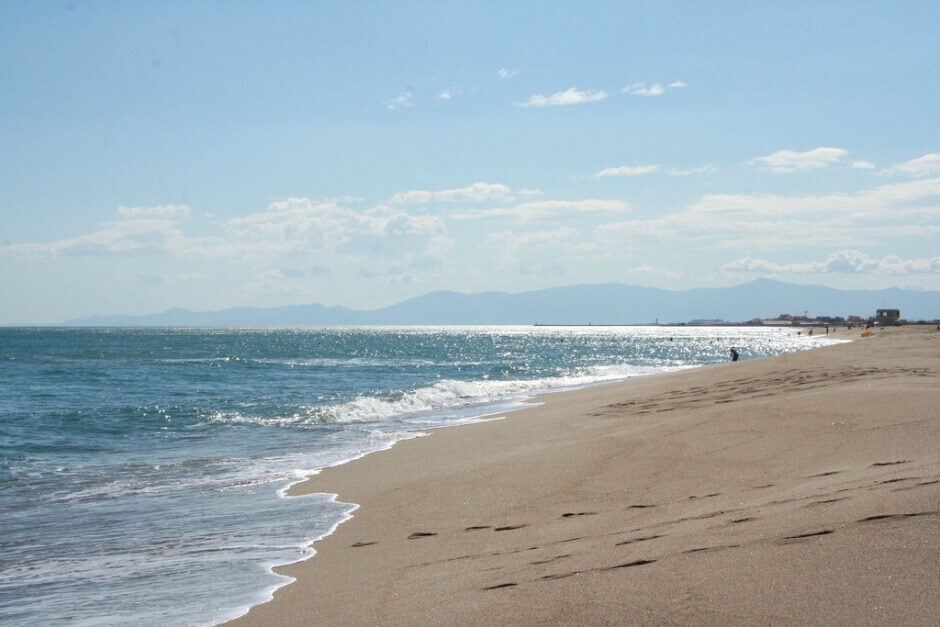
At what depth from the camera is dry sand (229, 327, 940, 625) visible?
13.9 ft

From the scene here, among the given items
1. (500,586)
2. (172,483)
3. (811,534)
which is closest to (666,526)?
(811,534)

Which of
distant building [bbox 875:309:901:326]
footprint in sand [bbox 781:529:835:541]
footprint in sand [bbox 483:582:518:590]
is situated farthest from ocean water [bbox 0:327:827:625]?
distant building [bbox 875:309:901:326]

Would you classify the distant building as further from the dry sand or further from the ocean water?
the dry sand

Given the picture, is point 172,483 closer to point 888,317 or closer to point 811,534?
point 811,534

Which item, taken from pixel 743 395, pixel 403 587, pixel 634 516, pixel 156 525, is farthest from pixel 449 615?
pixel 743 395

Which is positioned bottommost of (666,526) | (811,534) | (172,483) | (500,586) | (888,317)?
(172,483)

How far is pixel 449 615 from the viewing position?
4.77m

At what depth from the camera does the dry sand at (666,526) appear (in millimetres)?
4223

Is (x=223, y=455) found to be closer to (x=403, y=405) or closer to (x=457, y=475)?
(x=457, y=475)

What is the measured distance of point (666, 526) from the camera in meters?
6.03

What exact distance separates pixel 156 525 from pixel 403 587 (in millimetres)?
5338

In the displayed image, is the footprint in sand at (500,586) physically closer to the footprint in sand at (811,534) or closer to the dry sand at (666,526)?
the dry sand at (666,526)

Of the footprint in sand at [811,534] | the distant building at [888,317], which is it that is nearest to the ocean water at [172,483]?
the footprint in sand at [811,534]

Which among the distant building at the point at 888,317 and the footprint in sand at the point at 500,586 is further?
the distant building at the point at 888,317
